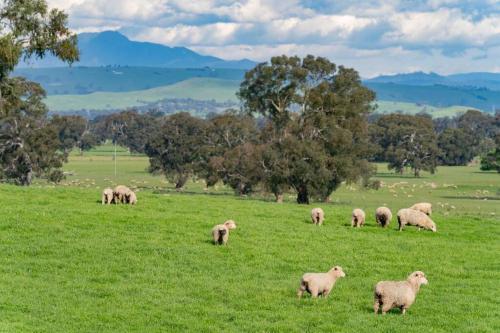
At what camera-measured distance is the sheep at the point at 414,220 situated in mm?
32469

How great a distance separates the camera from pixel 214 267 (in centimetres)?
2427

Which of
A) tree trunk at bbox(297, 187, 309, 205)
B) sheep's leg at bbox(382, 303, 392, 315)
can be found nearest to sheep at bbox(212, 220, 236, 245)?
sheep's leg at bbox(382, 303, 392, 315)

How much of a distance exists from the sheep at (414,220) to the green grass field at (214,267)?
0.37m

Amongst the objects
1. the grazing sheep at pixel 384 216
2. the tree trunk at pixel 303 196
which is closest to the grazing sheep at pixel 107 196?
the grazing sheep at pixel 384 216

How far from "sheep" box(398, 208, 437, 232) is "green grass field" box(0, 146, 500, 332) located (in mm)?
369

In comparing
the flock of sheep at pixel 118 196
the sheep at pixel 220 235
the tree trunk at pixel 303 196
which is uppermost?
the flock of sheep at pixel 118 196

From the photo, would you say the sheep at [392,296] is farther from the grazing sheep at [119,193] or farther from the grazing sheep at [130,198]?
the grazing sheep at [119,193]

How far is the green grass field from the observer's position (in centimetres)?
1853

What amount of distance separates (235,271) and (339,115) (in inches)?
1813

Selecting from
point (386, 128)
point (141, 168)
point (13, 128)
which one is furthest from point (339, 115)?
point (141, 168)

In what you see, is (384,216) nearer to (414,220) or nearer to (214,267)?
(414,220)

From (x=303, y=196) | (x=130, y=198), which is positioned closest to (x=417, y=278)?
(x=130, y=198)

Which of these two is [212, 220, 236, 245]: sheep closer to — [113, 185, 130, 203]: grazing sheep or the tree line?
[113, 185, 130, 203]: grazing sheep

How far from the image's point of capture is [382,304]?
63.0ft
